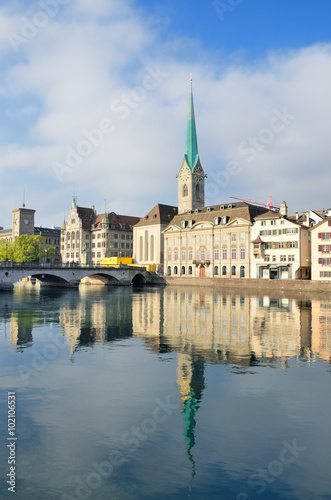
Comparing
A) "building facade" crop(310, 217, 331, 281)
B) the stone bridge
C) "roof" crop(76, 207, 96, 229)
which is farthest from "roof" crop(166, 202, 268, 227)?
"roof" crop(76, 207, 96, 229)

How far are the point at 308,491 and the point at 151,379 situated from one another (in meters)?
8.41

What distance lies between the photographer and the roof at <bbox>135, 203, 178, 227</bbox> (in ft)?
410

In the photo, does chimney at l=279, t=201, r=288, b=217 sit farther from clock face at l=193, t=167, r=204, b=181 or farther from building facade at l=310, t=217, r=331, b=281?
clock face at l=193, t=167, r=204, b=181

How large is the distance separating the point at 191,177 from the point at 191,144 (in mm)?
12292

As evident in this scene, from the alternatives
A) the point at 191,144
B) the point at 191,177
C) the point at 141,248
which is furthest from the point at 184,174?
the point at 141,248

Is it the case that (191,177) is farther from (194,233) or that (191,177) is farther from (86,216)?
(86,216)

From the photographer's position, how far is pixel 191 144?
14100 cm

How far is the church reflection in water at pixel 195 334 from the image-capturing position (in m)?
18.4

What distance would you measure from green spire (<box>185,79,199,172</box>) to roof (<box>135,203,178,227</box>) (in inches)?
684

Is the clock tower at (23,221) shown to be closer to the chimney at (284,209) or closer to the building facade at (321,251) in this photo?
the chimney at (284,209)

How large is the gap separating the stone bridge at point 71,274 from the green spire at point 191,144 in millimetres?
45742

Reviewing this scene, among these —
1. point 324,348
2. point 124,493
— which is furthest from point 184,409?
point 324,348

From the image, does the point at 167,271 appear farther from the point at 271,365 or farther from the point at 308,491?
the point at 308,491

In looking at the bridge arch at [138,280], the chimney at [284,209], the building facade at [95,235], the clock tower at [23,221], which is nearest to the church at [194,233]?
the bridge arch at [138,280]
